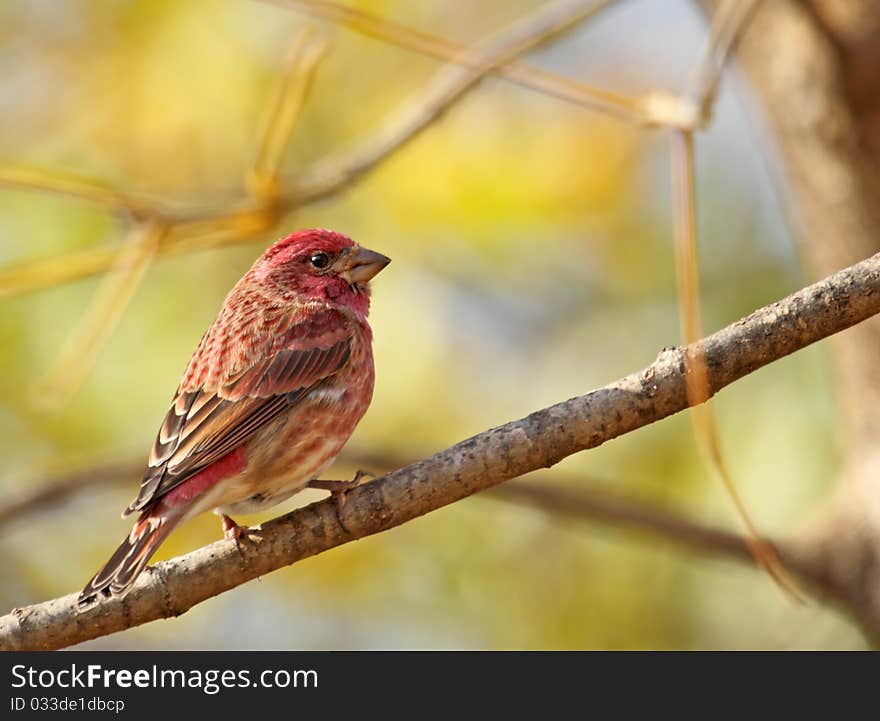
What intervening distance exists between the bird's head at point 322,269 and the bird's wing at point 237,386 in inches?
9.0

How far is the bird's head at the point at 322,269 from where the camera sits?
21.6ft

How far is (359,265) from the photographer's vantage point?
660 cm

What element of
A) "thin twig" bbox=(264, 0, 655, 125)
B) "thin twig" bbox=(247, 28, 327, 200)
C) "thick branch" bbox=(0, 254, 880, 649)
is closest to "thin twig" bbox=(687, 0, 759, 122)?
"thin twig" bbox=(264, 0, 655, 125)

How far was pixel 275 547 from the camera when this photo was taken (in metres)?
4.74

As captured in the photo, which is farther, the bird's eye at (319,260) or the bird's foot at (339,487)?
the bird's eye at (319,260)

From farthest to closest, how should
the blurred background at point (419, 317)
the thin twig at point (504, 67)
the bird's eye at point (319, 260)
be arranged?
the blurred background at point (419, 317) → the bird's eye at point (319, 260) → the thin twig at point (504, 67)

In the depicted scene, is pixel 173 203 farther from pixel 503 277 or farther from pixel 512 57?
pixel 503 277

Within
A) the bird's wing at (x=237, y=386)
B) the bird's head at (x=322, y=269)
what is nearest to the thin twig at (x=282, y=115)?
the bird's wing at (x=237, y=386)

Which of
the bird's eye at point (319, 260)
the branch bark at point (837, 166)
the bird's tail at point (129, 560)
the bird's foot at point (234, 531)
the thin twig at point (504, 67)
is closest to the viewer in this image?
the bird's tail at point (129, 560)

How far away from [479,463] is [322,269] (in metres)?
2.58

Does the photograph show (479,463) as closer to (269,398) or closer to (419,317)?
(269,398)

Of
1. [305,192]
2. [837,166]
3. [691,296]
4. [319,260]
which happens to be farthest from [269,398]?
[837,166]

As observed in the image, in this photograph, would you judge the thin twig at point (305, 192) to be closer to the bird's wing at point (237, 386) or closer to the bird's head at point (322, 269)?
the bird's wing at point (237, 386)

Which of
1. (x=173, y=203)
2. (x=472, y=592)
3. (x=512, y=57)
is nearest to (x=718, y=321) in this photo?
(x=472, y=592)
